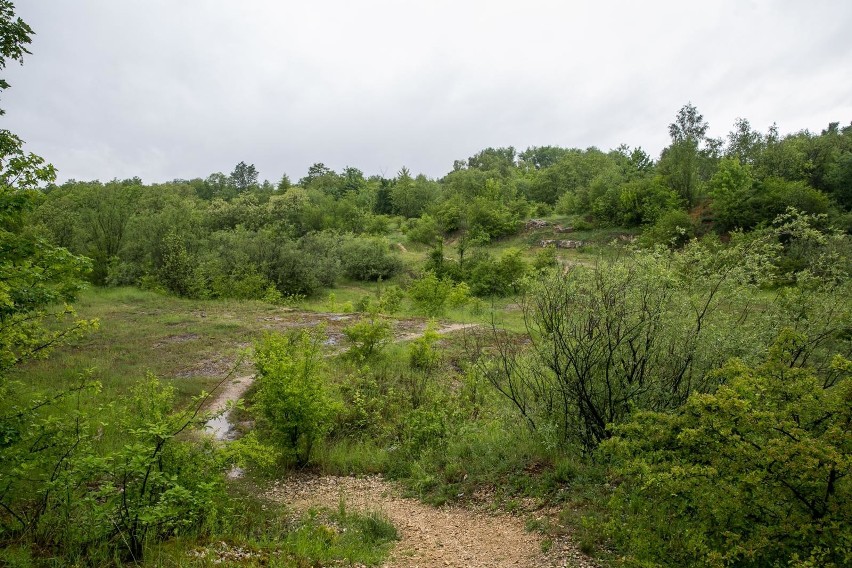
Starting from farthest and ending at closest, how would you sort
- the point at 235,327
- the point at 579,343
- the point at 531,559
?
A: the point at 235,327, the point at 579,343, the point at 531,559

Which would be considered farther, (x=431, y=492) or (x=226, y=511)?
(x=431, y=492)

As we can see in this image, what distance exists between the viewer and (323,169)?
9094cm

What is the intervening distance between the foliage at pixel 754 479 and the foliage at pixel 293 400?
214 inches

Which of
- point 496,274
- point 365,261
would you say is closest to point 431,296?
point 496,274

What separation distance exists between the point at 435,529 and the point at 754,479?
4.17 meters

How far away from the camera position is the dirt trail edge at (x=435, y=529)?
17.8ft

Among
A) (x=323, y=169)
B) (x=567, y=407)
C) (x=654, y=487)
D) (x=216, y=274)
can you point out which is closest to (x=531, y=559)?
(x=654, y=487)

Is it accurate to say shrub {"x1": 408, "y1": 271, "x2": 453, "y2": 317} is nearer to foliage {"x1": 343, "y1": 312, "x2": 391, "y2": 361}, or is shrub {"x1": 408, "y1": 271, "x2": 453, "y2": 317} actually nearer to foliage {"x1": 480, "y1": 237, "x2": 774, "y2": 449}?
foliage {"x1": 343, "y1": 312, "x2": 391, "y2": 361}

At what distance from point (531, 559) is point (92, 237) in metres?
A: 35.7

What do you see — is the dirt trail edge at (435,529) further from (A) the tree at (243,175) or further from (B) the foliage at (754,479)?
(A) the tree at (243,175)

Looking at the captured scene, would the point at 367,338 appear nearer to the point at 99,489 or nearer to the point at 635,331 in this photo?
the point at 635,331

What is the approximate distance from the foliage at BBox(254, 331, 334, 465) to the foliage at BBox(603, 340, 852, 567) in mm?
5445

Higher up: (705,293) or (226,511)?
(705,293)

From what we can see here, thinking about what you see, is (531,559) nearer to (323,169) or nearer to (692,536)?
(692,536)
